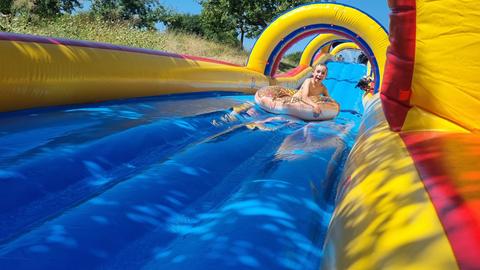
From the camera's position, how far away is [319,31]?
18.2 ft

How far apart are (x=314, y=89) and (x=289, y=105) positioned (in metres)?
0.50

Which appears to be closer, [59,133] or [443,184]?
[443,184]

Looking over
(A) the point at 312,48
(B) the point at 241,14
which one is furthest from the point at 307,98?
(B) the point at 241,14

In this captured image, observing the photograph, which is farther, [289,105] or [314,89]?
[314,89]

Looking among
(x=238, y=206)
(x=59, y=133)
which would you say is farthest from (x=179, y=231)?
(x=59, y=133)

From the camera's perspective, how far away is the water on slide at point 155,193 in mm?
1263

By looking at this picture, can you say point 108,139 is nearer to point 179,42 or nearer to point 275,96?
point 275,96

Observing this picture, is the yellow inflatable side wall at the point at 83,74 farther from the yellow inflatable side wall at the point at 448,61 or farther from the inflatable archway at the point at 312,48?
the inflatable archway at the point at 312,48

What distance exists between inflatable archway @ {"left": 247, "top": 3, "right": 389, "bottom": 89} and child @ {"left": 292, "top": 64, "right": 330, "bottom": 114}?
1039mm

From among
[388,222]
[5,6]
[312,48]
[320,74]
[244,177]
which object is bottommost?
[244,177]

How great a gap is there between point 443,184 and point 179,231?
0.88 meters

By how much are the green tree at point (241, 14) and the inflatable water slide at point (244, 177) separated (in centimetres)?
1349

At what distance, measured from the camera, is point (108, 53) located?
332cm

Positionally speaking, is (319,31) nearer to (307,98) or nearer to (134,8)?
(307,98)
